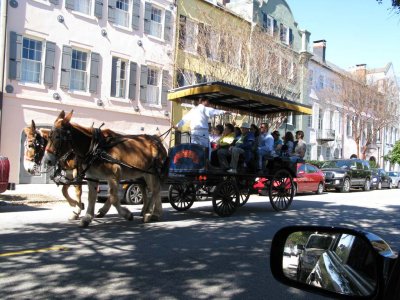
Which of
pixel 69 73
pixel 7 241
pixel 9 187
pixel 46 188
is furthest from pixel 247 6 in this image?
pixel 7 241

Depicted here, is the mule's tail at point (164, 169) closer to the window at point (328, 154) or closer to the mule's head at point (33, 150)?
the mule's head at point (33, 150)

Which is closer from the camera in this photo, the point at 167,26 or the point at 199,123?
the point at 199,123

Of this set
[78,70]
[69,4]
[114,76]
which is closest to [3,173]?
[78,70]

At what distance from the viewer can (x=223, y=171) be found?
10.8 metres

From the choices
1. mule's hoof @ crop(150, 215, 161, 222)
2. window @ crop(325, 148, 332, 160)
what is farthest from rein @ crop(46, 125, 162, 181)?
window @ crop(325, 148, 332, 160)

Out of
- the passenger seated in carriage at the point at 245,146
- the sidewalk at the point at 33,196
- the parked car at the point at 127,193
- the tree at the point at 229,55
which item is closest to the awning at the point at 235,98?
the passenger seated in carriage at the point at 245,146

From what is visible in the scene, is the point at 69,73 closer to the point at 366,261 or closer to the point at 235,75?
the point at 235,75

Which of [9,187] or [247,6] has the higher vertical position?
[247,6]

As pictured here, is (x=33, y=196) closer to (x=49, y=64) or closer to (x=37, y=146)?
(x=37, y=146)

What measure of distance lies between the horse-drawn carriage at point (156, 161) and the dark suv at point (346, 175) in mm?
11679

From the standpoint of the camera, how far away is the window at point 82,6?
20647mm

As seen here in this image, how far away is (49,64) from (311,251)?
19.2m

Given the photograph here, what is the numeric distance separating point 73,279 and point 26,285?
0.50 metres

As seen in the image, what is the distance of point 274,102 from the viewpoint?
11.9m
